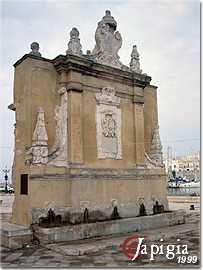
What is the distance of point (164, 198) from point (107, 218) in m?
3.44

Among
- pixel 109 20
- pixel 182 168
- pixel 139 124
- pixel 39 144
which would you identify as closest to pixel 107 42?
pixel 109 20

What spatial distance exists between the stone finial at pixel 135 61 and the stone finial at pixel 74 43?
2.95 meters

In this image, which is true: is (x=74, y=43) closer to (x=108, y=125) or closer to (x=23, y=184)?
(x=108, y=125)

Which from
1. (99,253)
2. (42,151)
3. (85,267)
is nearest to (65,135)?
(42,151)

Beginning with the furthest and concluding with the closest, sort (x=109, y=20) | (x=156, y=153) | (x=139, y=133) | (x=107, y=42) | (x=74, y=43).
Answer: (x=156, y=153), (x=139, y=133), (x=109, y=20), (x=107, y=42), (x=74, y=43)

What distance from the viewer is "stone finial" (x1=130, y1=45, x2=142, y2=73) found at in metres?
14.6

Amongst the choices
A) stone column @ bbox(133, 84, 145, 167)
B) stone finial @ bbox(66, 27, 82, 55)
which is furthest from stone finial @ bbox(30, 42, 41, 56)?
stone column @ bbox(133, 84, 145, 167)

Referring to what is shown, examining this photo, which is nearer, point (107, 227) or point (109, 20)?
point (107, 227)

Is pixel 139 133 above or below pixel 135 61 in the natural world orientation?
below

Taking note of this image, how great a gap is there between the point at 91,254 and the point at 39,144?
4000mm

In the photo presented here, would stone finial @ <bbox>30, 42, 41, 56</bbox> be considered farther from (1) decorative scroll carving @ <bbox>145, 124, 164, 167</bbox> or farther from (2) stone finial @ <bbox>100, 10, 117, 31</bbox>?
(1) decorative scroll carving @ <bbox>145, 124, 164, 167</bbox>

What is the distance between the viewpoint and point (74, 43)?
12445 mm

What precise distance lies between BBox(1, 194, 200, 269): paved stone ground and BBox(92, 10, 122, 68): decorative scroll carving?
678 cm

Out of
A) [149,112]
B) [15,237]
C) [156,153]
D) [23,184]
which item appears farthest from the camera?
[149,112]
